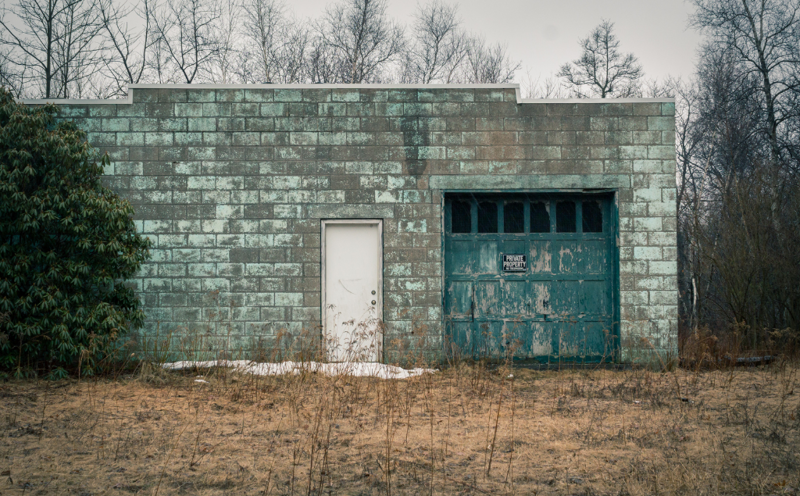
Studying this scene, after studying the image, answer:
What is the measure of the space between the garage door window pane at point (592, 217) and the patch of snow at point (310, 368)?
3.38 m

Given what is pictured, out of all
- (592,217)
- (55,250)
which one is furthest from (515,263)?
(55,250)

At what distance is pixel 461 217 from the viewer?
9.30m

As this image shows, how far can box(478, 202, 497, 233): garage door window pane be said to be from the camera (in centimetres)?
930

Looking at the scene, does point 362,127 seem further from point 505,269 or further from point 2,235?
point 2,235

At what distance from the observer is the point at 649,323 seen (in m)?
8.88

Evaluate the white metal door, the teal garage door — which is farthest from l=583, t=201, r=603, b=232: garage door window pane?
the white metal door

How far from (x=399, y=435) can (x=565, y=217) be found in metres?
5.14

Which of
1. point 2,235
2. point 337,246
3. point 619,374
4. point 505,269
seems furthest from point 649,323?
point 2,235

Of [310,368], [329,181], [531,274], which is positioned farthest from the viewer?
[531,274]

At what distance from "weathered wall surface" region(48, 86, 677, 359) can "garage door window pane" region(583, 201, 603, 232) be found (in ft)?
1.34

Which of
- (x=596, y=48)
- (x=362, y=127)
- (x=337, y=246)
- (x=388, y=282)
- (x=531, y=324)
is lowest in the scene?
(x=531, y=324)

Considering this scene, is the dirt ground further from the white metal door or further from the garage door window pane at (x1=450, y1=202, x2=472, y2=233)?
the garage door window pane at (x1=450, y1=202, x2=472, y2=233)

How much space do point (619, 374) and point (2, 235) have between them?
8290 mm

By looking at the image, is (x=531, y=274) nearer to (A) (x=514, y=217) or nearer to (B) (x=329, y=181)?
(A) (x=514, y=217)
